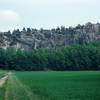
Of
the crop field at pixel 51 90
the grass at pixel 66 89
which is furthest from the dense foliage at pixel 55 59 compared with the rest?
the crop field at pixel 51 90

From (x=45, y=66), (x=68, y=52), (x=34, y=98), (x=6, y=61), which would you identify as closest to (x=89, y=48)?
(x=68, y=52)

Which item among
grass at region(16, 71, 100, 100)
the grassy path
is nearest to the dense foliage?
grass at region(16, 71, 100, 100)

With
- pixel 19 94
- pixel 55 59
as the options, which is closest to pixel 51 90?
pixel 19 94

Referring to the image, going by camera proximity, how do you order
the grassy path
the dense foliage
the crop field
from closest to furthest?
the grassy path, the crop field, the dense foliage

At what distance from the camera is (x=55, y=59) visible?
168 meters

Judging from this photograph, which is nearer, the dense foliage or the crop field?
the crop field

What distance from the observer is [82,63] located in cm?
15712

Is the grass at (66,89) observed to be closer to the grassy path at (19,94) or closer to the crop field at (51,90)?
the crop field at (51,90)

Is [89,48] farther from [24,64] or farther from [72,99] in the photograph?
[72,99]

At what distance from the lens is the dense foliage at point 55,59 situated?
15831cm

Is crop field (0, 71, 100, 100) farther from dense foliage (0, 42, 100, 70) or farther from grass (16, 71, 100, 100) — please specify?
dense foliage (0, 42, 100, 70)

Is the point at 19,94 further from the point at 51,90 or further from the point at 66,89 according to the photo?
the point at 66,89

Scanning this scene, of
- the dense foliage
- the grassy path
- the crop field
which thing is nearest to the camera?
the grassy path

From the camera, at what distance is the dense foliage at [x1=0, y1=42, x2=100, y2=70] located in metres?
158
